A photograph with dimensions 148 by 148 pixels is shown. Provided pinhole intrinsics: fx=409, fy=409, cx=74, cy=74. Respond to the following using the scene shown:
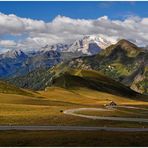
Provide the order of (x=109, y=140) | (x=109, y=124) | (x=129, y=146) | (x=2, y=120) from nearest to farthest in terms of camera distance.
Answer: (x=129, y=146), (x=109, y=140), (x=109, y=124), (x=2, y=120)

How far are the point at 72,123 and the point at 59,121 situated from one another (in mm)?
5923

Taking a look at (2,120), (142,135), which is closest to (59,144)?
(142,135)

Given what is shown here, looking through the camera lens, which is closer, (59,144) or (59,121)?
(59,144)

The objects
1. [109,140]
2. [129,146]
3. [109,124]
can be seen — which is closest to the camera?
[129,146]

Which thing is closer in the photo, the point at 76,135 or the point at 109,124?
the point at 76,135

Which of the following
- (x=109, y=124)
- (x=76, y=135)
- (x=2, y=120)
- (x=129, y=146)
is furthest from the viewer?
(x=2, y=120)

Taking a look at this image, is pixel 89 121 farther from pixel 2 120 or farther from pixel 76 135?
pixel 76 135

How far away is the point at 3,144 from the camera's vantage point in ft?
176

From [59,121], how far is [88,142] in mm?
37276

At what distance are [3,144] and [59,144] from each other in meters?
7.36

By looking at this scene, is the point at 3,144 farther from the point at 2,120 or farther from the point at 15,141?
the point at 2,120

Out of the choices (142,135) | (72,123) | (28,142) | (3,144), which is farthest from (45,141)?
(72,123)

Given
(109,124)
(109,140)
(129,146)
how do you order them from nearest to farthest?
(129,146)
(109,140)
(109,124)

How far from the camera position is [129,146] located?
52.9 m
